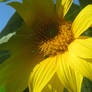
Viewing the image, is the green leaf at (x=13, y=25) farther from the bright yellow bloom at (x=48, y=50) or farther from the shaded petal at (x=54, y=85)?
the shaded petal at (x=54, y=85)

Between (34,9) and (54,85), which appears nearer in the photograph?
(54,85)

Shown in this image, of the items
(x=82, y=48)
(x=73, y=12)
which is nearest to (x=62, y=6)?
(x=73, y=12)

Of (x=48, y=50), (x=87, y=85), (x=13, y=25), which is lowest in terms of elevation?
(x=87, y=85)

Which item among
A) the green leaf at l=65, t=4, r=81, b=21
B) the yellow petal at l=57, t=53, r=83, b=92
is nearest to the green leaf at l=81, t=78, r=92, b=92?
the yellow petal at l=57, t=53, r=83, b=92

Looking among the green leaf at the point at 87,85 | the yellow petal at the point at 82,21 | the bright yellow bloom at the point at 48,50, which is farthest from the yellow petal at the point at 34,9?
the green leaf at the point at 87,85

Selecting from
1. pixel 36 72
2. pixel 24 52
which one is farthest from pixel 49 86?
pixel 24 52

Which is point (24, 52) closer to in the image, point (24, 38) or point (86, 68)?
point (24, 38)

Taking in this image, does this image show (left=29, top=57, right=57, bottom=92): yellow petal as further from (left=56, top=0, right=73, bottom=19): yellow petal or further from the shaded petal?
(left=56, top=0, right=73, bottom=19): yellow petal

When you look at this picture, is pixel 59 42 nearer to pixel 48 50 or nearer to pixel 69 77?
pixel 48 50
